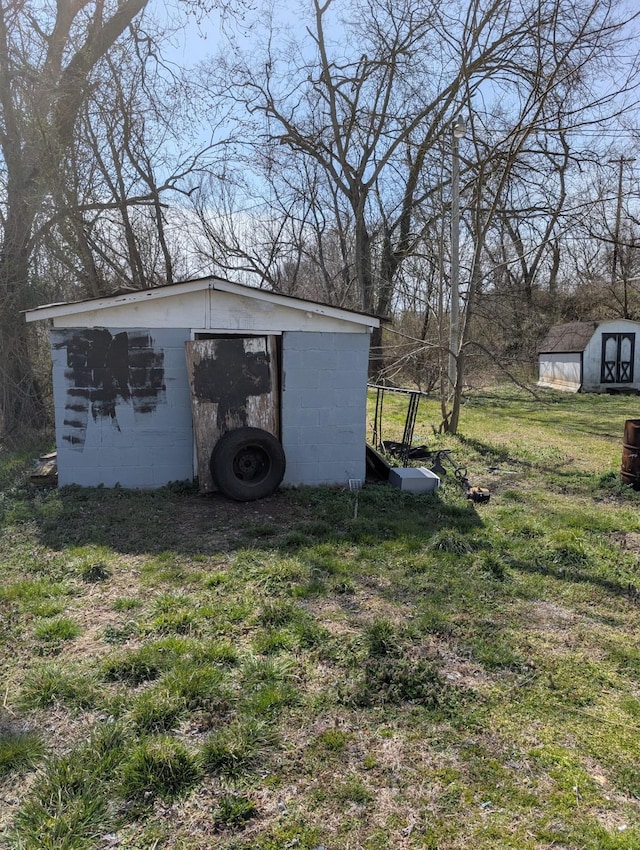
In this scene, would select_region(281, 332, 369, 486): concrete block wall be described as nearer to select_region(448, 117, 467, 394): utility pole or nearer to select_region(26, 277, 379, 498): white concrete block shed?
select_region(26, 277, 379, 498): white concrete block shed

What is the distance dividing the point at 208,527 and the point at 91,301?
116 inches

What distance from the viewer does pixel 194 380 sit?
6625 millimetres

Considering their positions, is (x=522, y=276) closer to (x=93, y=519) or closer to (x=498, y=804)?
(x=93, y=519)

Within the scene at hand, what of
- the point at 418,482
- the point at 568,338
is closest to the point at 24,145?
the point at 418,482

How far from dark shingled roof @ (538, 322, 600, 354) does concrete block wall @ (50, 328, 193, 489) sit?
56.8 feet

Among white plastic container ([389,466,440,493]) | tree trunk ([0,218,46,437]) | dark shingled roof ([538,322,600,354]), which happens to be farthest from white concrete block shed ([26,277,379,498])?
dark shingled roof ([538,322,600,354])

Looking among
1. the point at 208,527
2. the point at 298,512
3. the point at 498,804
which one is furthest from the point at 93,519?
the point at 498,804

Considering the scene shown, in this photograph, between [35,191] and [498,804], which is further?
[35,191]

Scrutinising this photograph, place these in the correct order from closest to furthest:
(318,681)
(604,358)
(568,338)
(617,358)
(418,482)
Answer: (318,681) → (418,482) → (604,358) → (617,358) → (568,338)

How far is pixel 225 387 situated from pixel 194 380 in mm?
370

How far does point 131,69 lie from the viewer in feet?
41.8

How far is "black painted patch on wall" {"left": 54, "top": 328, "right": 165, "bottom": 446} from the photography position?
262 inches

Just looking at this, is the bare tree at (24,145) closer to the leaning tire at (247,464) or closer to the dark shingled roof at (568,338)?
the leaning tire at (247,464)

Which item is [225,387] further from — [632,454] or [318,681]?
[632,454]
